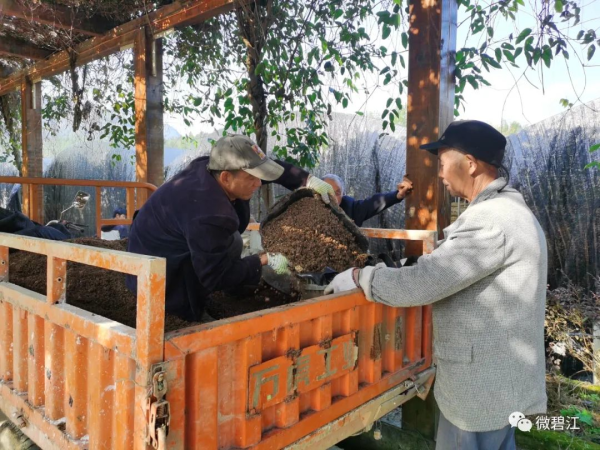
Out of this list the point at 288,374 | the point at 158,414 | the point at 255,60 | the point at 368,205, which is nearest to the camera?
the point at 158,414

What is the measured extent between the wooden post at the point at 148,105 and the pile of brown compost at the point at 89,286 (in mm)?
2854

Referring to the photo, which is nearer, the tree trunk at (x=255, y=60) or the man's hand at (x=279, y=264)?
the man's hand at (x=279, y=264)

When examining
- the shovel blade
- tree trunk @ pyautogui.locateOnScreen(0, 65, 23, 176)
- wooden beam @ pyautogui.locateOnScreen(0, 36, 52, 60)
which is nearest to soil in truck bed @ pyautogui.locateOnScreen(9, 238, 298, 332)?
the shovel blade

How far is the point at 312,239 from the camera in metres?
2.56

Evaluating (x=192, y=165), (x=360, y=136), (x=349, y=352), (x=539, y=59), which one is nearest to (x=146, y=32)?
(x=360, y=136)

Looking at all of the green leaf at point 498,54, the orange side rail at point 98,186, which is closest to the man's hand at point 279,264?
the green leaf at point 498,54

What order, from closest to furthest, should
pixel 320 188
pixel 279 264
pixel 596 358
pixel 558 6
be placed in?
pixel 279 264 < pixel 320 188 < pixel 558 6 < pixel 596 358

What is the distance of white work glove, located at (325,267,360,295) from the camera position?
7.37ft

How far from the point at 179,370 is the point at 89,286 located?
179 centimetres

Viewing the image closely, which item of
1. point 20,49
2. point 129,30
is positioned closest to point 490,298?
point 129,30

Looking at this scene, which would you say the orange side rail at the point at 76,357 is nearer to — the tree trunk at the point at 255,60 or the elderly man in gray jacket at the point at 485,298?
the elderly man in gray jacket at the point at 485,298

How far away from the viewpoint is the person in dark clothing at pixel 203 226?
2.07 m

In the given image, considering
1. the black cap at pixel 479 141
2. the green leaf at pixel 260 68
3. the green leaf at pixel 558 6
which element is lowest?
the black cap at pixel 479 141

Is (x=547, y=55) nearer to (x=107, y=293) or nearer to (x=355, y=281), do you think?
(x=355, y=281)
